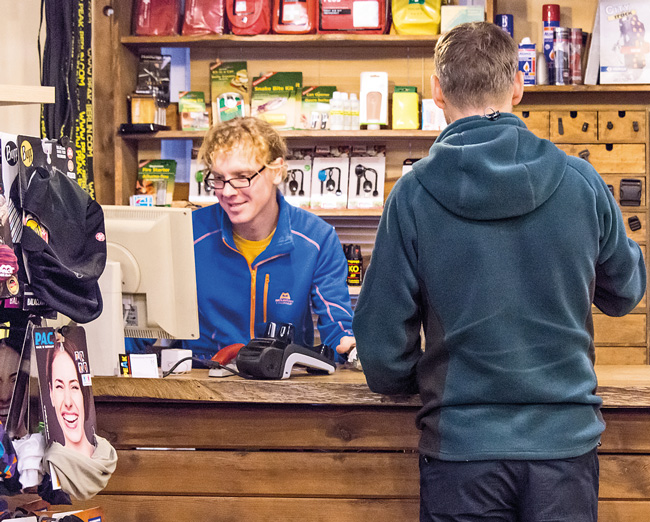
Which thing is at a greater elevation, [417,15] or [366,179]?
[417,15]

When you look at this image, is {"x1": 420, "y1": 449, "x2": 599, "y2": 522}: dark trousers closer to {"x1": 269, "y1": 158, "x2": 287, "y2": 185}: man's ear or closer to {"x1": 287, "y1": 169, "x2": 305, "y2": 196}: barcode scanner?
{"x1": 269, "y1": 158, "x2": 287, "y2": 185}: man's ear

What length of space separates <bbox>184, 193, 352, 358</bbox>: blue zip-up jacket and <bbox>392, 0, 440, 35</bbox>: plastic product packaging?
1.72 m

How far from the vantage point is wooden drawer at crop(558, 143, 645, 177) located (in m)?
4.15

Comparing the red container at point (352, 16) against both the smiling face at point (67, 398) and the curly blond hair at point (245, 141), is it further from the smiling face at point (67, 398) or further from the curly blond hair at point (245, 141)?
the smiling face at point (67, 398)

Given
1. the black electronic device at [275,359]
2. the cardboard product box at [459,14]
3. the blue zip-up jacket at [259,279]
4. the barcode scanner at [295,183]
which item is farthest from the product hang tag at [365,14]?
the black electronic device at [275,359]

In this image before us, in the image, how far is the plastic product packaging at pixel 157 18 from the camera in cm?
412

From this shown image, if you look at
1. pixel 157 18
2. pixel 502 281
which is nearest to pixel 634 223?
pixel 157 18

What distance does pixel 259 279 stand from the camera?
2697mm

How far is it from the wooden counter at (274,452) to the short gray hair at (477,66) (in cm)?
79

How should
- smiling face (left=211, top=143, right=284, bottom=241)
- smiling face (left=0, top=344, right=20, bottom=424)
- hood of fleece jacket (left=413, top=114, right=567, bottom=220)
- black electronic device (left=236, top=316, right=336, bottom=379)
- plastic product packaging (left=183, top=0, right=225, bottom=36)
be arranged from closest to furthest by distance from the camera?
hood of fleece jacket (left=413, top=114, right=567, bottom=220) → smiling face (left=0, top=344, right=20, bottom=424) → black electronic device (left=236, top=316, right=336, bottom=379) → smiling face (left=211, top=143, right=284, bottom=241) → plastic product packaging (left=183, top=0, right=225, bottom=36)

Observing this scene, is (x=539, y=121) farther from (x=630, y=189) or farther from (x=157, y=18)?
(x=157, y=18)

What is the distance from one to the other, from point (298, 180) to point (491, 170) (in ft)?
9.40

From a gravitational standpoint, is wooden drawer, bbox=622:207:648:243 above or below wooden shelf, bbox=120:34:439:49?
below

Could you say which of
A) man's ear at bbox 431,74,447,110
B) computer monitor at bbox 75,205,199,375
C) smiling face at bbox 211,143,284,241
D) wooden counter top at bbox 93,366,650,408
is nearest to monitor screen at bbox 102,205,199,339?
computer monitor at bbox 75,205,199,375
